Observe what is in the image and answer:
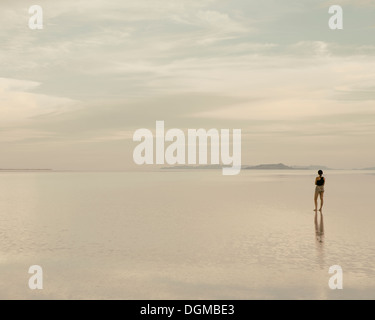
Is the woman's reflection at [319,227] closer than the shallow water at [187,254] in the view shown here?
No

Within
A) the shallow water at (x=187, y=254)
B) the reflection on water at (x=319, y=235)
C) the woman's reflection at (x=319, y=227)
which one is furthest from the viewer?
the woman's reflection at (x=319, y=227)

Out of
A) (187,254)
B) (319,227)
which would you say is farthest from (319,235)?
(187,254)

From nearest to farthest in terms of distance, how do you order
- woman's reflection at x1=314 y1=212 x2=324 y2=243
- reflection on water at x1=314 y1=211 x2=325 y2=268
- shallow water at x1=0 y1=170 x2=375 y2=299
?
shallow water at x1=0 y1=170 x2=375 y2=299 < reflection on water at x1=314 y1=211 x2=325 y2=268 < woman's reflection at x1=314 y1=212 x2=324 y2=243

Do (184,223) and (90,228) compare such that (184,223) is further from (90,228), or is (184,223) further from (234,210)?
(234,210)

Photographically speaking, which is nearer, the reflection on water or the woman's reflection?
the reflection on water

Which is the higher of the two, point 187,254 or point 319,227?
point 319,227

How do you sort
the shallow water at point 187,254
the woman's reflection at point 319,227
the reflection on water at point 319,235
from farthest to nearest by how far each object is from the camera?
the woman's reflection at point 319,227 → the reflection on water at point 319,235 → the shallow water at point 187,254

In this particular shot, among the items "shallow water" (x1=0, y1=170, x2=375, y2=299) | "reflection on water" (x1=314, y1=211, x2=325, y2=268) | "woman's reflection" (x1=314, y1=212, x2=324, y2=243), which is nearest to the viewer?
"shallow water" (x1=0, y1=170, x2=375, y2=299)

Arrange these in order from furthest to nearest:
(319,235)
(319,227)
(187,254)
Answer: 1. (319,227)
2. (319,235)
3. (187,254)

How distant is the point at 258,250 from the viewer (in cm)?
1209

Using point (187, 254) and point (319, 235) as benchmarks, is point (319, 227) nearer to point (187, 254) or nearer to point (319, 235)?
point (319, 235)

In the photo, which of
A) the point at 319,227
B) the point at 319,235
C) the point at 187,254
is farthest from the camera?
the point at 319,227
